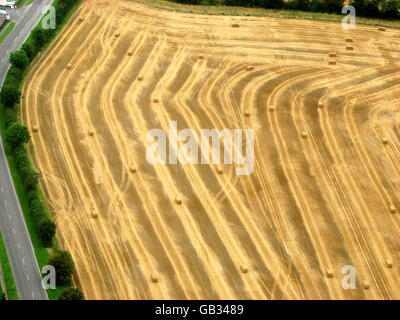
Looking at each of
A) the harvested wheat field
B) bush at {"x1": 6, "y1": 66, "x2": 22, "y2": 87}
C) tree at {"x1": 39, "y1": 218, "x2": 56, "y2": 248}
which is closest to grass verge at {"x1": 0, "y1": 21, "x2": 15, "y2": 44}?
the harvested wheat field

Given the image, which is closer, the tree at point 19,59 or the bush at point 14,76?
the bush at point 14,76

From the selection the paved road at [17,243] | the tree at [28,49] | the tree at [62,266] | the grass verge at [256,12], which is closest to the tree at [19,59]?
the tree at [28,49]

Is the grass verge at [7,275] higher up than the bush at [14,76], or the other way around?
the bush at [14,76]

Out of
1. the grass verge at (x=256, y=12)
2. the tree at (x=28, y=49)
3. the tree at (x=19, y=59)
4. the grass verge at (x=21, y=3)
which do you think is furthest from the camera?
the grass verge at (x=21, y=3)

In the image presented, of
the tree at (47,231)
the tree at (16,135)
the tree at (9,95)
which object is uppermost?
the tree at (9,95)

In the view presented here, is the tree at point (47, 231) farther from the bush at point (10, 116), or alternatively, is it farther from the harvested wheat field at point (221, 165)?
the bush at point (10, 116)

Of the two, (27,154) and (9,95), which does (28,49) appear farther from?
(27,154)

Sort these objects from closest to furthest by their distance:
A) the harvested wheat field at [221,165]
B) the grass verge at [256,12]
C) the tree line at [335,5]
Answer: the harvested wheat field at [221,165], the grass verge at [256,12], the tree line at [335,5]
